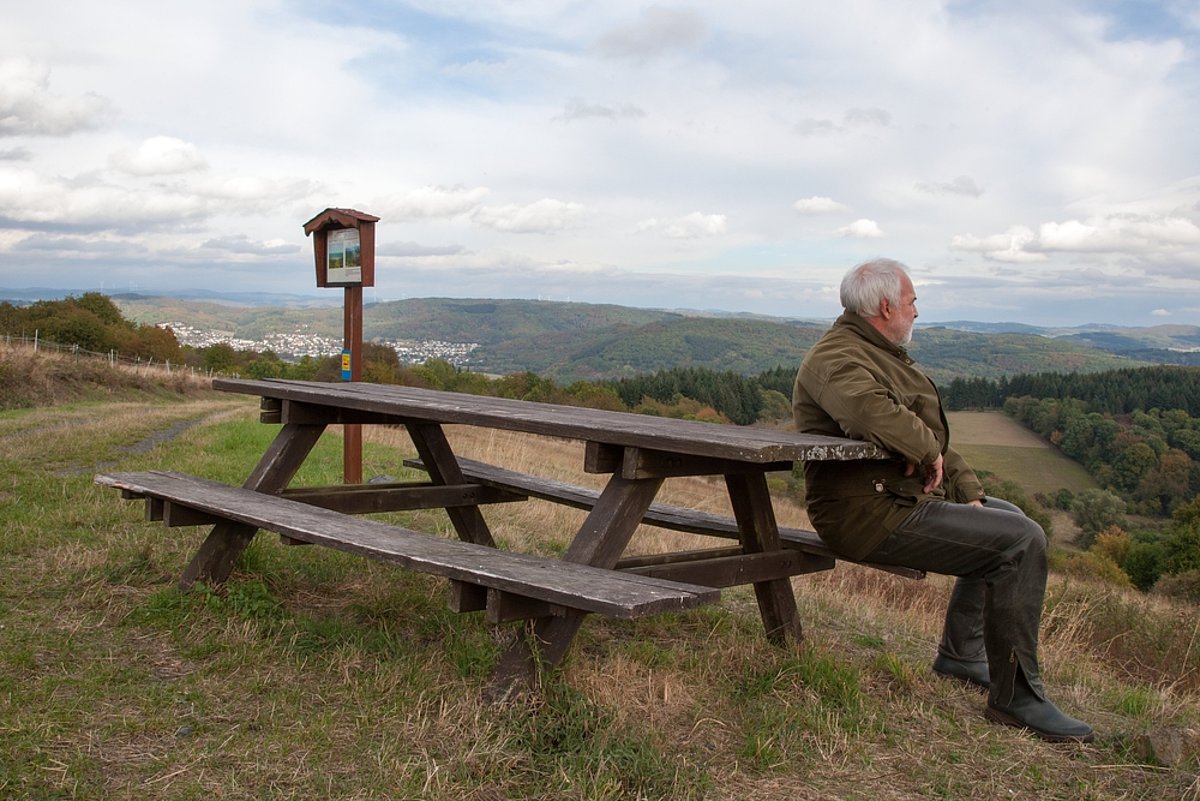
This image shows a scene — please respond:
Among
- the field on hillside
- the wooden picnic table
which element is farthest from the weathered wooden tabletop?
the field on hillside

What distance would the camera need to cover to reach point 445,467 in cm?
528

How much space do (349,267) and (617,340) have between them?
132m

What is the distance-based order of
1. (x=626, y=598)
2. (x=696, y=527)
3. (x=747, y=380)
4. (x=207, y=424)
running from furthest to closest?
(x=747, y=380), (x=207, y=424), (x=696, y=527), (x=626, y=598)

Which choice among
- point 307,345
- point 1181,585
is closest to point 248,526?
point 1181,585

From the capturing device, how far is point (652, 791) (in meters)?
2.73

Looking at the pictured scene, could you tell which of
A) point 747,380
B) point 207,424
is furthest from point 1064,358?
point 207,424

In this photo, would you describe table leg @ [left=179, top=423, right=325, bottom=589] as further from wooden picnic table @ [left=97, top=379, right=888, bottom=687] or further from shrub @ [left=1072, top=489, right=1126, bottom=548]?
shrub @ [left=1072, top=489, right=1126, bottom=548]

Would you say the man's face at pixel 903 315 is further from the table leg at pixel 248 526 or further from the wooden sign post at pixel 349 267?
the wooden sign post at pixel 349 267

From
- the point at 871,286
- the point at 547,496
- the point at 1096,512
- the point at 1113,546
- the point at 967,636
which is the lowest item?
the point at 1096,512

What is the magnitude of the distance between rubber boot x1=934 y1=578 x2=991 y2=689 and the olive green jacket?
1.59ft

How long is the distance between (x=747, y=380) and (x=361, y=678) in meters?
→ 75.6

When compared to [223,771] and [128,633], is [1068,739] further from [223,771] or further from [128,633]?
[128,633]

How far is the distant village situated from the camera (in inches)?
3031

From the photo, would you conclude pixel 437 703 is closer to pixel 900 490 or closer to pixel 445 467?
pixel 900 490
